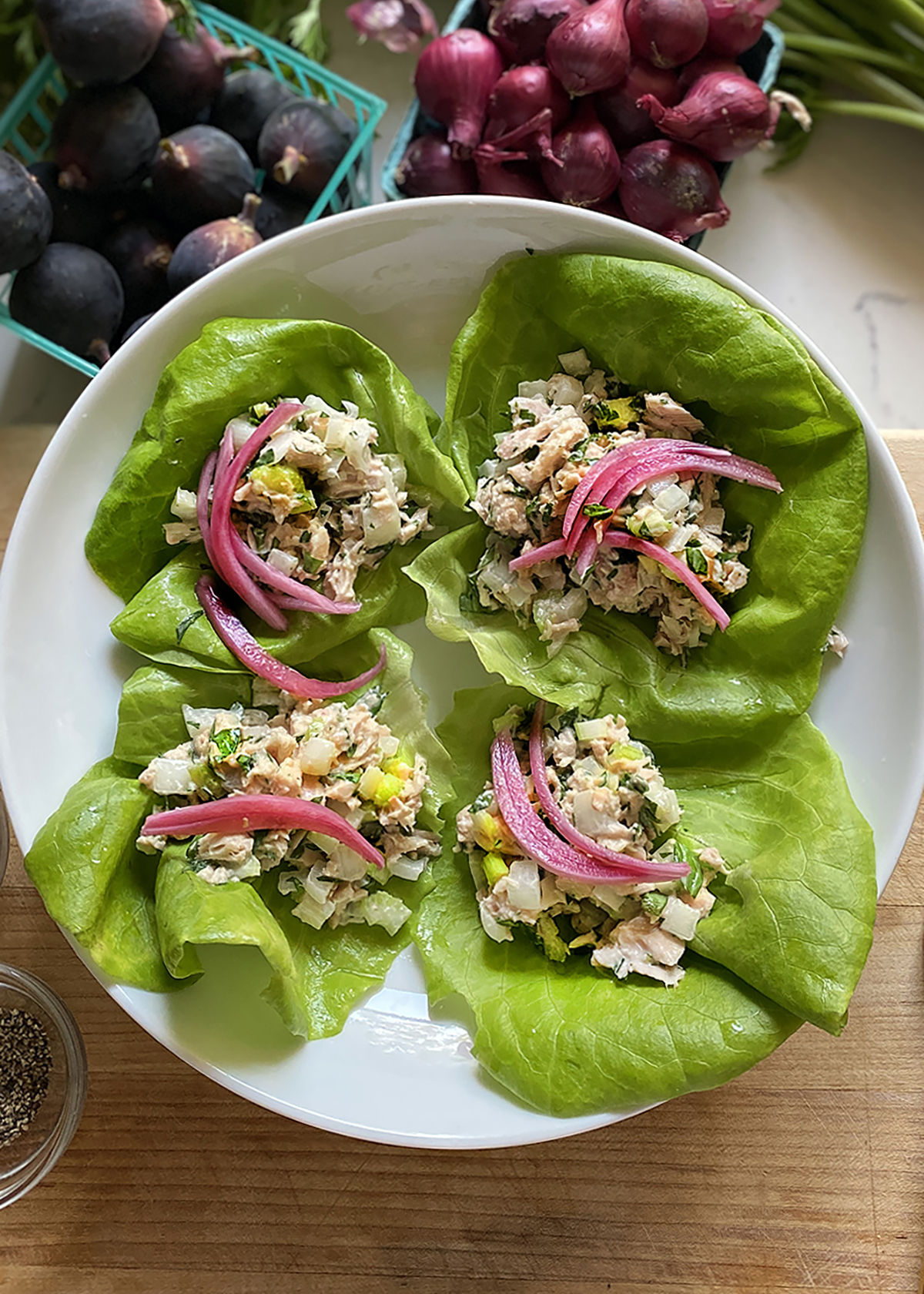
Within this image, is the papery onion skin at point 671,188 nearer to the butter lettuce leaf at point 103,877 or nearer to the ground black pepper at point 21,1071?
the butter lettuce leaf at point 103,877

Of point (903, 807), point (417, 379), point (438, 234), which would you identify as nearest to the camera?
point (903, 807)

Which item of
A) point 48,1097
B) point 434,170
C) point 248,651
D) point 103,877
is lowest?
point 48,1097

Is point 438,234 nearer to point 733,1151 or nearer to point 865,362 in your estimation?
point 865,362

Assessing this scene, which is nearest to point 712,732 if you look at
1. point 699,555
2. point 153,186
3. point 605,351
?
point 699,555

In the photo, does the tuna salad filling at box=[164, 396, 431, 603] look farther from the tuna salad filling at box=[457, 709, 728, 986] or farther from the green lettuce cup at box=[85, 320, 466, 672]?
the tuna salad filling at box=[457, 709, 728, 986]

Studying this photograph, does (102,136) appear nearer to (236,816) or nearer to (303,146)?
(303,146)

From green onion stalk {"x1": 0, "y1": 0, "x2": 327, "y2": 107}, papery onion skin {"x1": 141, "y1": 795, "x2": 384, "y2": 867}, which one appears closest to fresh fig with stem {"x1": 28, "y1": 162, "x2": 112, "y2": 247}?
green onion stalk {"x1": 0, "y1": 0, "x2": 327, "y2": 107}

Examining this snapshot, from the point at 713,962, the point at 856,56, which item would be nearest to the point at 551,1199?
the point at 713,962
